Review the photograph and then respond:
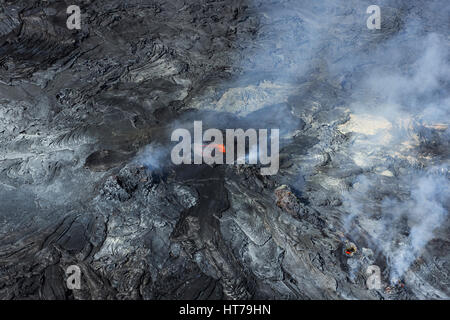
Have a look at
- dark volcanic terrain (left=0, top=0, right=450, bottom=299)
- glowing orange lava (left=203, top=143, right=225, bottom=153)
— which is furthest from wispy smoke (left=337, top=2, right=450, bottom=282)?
glowing orange lava (left=203, top=143, right=225, bottom=153)

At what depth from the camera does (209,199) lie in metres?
8.16

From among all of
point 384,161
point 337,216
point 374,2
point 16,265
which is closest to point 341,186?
point 337,216

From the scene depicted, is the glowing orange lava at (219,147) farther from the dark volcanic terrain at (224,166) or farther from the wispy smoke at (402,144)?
the wispy smoke at (402,144)

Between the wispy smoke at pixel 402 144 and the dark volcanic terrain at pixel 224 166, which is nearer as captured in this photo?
the dark volcanic terrain at pixel 224 166

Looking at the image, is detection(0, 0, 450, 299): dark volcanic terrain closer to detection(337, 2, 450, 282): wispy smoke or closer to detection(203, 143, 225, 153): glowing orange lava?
detection(337, 2, 450, 282): wispy smoke

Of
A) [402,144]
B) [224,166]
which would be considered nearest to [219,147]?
[224,166]

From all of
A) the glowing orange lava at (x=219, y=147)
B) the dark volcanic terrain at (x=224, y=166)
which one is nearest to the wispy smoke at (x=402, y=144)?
the dark volcanic terrain at (x=224, y=166)

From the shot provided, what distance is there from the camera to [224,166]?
8.83 m

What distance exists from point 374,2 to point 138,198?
12.2 meters

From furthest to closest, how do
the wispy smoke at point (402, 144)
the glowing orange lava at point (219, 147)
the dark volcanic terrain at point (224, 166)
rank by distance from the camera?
1. the glowing orange lava at point (219, 147)
2. the wispy smoke at point (402, 144)
3. the dark volcanic terrain at point (224, 166)

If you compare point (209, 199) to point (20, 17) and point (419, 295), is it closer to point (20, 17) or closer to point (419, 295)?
point (419, 295)

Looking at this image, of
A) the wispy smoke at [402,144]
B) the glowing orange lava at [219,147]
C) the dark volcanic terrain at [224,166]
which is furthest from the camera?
the glowing orange lava at [219,147]

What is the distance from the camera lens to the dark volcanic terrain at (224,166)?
22.9ft

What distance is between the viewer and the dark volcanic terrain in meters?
6.99
